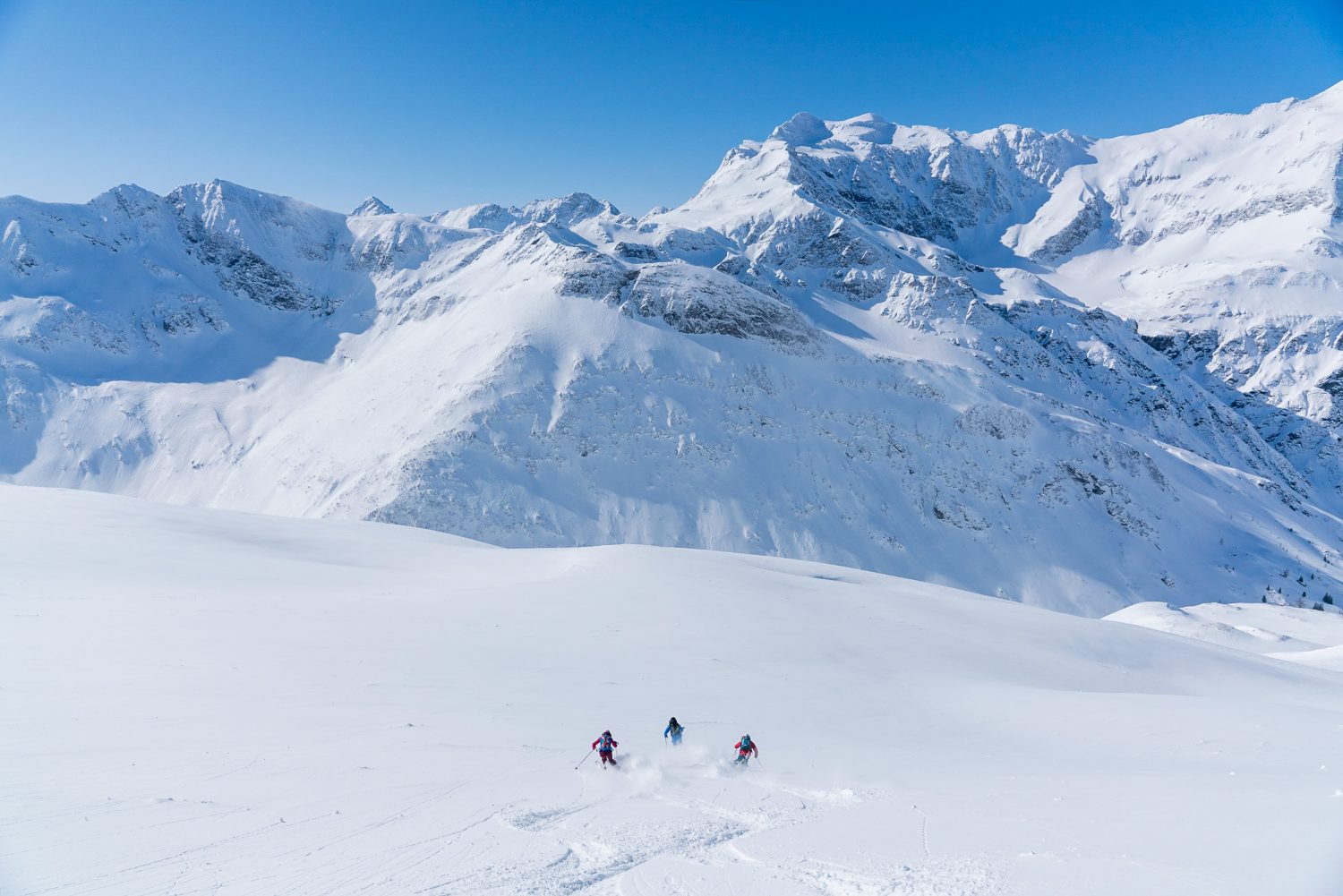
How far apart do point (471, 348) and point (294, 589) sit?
220 ft

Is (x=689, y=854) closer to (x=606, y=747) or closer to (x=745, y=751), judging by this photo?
(x=606, y=747)

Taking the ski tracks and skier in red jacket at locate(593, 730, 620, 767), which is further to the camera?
skier in red jacket at locate(593, 730, 620, 767)

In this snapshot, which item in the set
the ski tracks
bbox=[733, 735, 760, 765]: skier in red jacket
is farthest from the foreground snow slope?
bbox=[733, 735, 760, 765]: skier in red jacket

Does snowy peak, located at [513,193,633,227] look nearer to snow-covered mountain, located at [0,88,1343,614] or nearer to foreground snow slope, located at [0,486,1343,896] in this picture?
snow-covered mountain, located at [0,88,1343,614]

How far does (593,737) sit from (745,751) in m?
3.12

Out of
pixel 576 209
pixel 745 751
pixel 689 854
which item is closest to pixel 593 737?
pixel 745 751

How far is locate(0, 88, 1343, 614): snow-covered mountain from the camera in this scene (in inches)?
2886

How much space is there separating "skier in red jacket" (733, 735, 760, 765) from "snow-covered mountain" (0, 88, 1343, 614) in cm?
5293

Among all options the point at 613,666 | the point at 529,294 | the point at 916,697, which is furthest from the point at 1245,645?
the point at 529,294

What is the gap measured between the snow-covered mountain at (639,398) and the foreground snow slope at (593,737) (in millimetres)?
43043

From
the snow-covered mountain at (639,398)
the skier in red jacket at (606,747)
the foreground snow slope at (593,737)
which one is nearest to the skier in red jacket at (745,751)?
the foreground snow slope at (593,737)

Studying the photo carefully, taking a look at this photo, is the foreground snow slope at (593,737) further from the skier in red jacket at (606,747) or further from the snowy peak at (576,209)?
the snowy peak at (576,209)

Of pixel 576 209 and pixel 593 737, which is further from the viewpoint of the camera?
pixel 576 209

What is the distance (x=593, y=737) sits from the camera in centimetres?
1410
